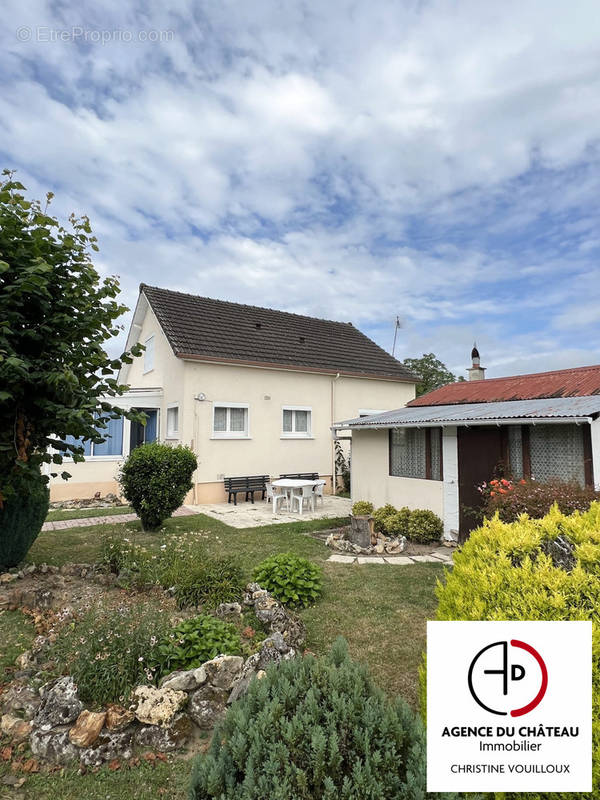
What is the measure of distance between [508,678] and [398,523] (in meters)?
8.42

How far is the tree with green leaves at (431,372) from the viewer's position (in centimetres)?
3366

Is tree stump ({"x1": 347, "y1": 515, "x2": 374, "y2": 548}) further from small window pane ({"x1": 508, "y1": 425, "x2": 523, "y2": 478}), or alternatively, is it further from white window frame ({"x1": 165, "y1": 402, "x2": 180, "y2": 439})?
white window frame ({"x1": 165, "y1": 402, "x2": 180, "y2": 439})

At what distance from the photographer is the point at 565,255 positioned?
1494cm

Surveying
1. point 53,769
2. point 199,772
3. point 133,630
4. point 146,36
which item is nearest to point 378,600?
point 133,630

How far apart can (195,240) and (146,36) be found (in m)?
9.03

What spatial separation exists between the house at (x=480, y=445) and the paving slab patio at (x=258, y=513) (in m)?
1.60

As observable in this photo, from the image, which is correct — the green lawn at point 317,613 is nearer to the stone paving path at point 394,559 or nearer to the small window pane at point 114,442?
the stone paving path at point 394,559

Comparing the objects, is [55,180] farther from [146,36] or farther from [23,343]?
[23,343]

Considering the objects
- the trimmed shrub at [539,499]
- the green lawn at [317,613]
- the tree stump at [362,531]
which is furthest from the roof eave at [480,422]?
the green lawn at [317,613]

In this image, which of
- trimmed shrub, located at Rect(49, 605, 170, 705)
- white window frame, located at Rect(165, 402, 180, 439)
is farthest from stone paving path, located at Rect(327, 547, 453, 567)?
white window frame, located at Rect(165, 402, 180, 439)

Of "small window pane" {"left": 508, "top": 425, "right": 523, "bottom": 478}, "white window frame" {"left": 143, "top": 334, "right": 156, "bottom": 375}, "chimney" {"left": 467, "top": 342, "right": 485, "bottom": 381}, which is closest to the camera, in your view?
"small window pane" {"left": 508, "top": 425, "right": 523, "bottom": 478}

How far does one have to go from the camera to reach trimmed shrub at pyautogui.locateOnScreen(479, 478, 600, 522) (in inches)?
238

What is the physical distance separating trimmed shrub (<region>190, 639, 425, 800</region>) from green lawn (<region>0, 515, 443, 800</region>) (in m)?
1.30

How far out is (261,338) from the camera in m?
18.0
